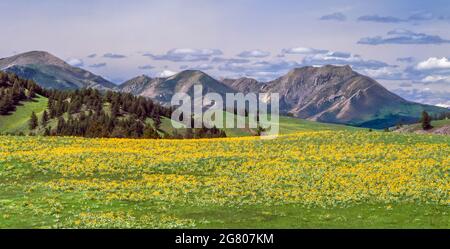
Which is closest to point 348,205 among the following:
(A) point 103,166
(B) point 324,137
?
(A) point 103,166

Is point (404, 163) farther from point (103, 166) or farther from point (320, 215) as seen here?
point (103, 166)

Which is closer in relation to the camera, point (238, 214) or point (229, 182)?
point (238, 214)

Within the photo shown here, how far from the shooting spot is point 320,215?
32.2 m

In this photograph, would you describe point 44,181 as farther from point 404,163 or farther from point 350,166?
point 404,163

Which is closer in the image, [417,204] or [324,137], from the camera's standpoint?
[417,204]

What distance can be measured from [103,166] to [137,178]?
209 inches

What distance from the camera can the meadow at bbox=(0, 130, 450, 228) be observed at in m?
31.1

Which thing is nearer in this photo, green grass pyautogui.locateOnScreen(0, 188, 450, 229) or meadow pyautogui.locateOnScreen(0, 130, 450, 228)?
green grass pyautogui.locateOnScreen(0, 188, 450, 229)

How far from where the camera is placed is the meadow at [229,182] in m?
31.1

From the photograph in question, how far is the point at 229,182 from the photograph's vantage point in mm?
44750

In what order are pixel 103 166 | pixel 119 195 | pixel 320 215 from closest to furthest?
pixel 320 215 < pixel 119 195 < pixel 103 166

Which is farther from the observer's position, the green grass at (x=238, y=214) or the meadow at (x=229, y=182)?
the meadow at (x=229, y=182)
